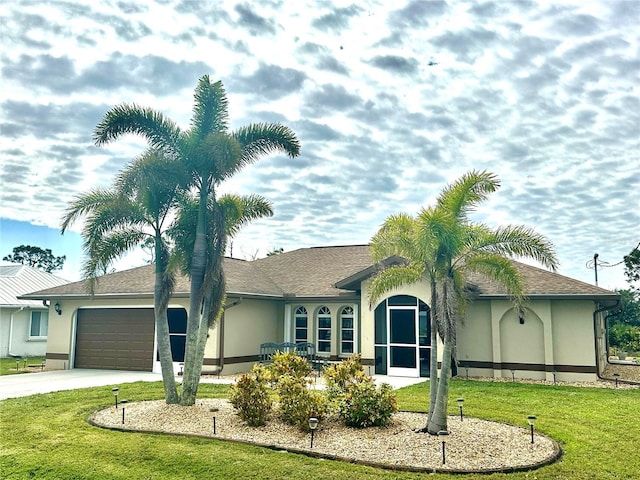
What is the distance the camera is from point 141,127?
11.2 meters

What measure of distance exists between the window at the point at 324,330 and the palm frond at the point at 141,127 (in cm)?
1052

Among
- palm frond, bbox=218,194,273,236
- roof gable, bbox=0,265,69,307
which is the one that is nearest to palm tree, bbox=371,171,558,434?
palm frond, bbox=218,194,273,236

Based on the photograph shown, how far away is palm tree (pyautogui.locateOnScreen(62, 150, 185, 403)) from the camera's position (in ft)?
36.2

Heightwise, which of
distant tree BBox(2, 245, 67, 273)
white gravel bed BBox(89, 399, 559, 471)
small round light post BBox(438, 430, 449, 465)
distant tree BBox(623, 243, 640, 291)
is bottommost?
white gravel bed BBox(89, 399, 559, 471)

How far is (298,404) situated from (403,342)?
8.78 metres

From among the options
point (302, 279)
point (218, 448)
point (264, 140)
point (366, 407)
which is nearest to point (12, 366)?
point (302, 279)

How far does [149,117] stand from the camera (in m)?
11.1

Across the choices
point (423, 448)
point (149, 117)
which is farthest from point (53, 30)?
point (423, 448)

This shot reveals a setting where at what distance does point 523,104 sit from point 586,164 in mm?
4610

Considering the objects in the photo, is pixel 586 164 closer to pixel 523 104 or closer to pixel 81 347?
pixel 523 104

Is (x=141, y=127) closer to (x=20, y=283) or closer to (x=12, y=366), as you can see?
(x=12, y=366)

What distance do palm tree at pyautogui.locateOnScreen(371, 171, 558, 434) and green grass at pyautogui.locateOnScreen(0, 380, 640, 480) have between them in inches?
90.0

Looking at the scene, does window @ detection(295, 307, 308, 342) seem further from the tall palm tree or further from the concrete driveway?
the tall palm tree

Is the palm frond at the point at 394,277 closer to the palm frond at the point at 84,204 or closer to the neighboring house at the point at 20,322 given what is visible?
the palm frond at the point at 84,204
